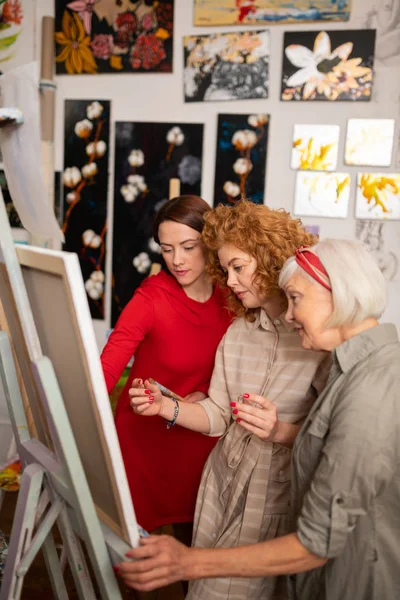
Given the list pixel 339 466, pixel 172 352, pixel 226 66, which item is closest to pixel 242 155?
pixel 226 66

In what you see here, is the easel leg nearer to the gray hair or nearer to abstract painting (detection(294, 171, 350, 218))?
the gray hair

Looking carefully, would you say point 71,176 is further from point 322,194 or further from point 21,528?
point 21,528

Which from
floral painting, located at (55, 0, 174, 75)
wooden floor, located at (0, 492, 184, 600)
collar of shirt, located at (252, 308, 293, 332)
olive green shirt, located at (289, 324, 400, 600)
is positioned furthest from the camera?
floral painting, located at (55, 0, 174, 75)

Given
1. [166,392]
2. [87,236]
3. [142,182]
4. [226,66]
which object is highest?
[226,66]

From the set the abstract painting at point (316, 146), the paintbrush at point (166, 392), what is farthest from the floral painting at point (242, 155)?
the paintbrush at point (166, 392)

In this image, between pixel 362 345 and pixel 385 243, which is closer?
pixel 362 345

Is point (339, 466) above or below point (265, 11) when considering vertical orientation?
below

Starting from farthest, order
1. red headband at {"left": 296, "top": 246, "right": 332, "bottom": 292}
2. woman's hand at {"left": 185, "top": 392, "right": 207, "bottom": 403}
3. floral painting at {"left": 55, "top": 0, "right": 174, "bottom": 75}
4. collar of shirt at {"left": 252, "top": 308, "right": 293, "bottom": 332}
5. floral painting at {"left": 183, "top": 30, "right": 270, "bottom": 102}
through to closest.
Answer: floral painting at {"left": 55, "top": 0, "right": 174, "bottom": 75} → floral painting at {"left": 183, "top": 30, "right": 270, "bottom": 102} → woman's hand at {"left": 185, "top": 392, "right": 207, "bottom": 403} → collar of shirt at {"left": 252, "top": 308, "right": 293, "bottom": 332} → red headband at {"left": 296, "top": 246, "right": 332, "bottom": 292}

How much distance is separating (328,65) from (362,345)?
189cm

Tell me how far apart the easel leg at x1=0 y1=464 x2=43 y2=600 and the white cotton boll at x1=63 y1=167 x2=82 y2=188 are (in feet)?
6.68

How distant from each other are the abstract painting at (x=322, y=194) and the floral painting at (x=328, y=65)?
36 centimetres

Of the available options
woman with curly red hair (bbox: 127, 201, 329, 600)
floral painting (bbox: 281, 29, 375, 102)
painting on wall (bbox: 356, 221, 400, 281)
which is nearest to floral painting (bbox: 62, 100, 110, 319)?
floral painting (bbox: 281, 29, 375, 102)

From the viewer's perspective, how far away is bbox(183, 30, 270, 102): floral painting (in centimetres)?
250

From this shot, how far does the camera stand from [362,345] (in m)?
0.95
